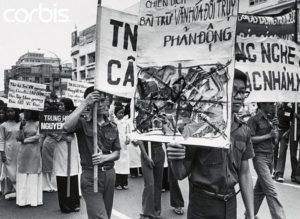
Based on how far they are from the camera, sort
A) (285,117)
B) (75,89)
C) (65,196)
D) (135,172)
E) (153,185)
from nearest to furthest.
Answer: (153,185), (65,196), (75,89), (285,117), (135,172)

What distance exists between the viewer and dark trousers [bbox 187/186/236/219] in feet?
8.40

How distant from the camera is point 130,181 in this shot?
9.11m

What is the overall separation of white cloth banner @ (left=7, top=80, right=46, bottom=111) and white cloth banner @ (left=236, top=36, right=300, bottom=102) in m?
4.46

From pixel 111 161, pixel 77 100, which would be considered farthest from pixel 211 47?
pixel 77 100

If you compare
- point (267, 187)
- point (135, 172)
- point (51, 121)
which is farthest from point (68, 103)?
point (135, 172)

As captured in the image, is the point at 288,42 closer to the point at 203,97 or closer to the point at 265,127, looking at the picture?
the point at 265,127

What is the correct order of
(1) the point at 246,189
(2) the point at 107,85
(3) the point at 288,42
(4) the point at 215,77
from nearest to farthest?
1. (4) the point at 215,77
2. (1) the point at 246,189
3. (2) the point at 107,85
4. (3) the point at 288,42

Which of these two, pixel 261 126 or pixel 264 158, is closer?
pixel 264 158

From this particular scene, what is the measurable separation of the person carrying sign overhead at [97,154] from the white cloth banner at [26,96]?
4.06 metres

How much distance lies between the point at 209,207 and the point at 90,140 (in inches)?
63.9

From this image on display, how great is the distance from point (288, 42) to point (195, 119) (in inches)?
132

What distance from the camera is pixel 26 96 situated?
784 centimetres

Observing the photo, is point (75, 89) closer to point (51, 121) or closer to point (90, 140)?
point (51, 121)

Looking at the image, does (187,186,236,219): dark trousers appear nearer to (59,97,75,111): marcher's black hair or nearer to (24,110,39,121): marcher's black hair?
(59,97,75,111): marcher's black hair
